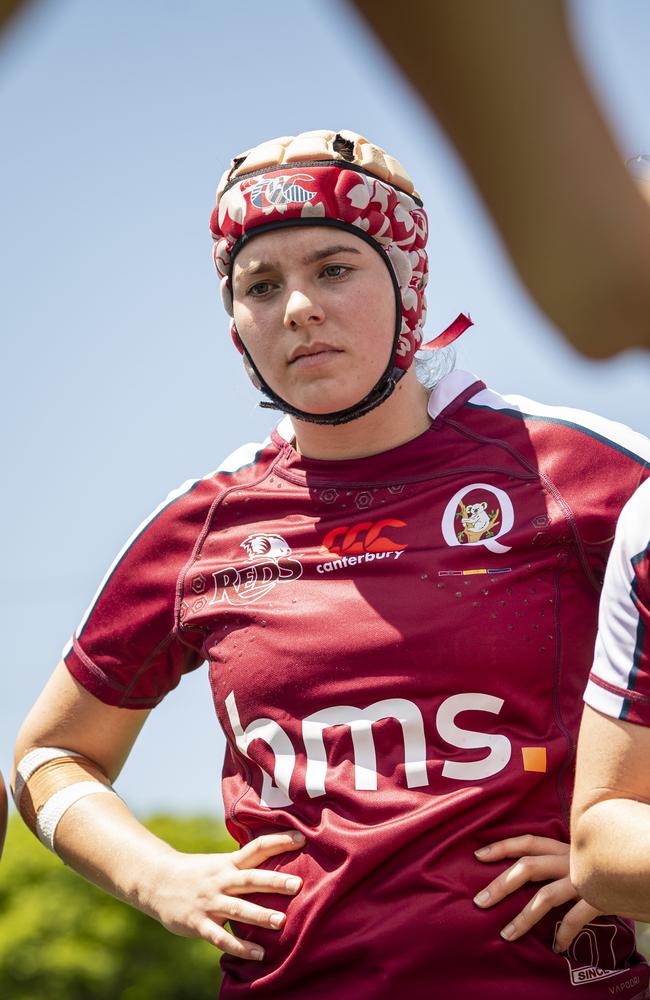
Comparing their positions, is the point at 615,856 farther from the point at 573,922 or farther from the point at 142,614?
the point at 142,614

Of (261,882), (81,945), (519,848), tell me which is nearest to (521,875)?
(519,848)

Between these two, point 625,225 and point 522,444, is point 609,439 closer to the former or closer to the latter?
point 522,444

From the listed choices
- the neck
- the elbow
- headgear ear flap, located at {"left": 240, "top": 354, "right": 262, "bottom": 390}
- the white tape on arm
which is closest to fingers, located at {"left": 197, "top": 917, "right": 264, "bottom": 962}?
the white tape on arm

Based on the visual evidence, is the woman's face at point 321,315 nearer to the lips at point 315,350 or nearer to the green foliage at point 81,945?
the lips at point 315,350

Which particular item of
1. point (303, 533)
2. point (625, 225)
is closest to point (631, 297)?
point (625, 225)

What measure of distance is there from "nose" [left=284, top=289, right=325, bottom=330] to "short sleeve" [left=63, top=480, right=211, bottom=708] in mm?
585

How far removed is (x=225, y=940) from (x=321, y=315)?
147cm

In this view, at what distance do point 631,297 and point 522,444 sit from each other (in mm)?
2209

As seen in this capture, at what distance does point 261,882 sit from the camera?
307cm

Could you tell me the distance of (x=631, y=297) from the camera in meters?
1.08

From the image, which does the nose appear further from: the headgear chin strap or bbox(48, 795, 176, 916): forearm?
bbox(48, 795, 176, 916): forearm

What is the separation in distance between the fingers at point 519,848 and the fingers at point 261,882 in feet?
1.40

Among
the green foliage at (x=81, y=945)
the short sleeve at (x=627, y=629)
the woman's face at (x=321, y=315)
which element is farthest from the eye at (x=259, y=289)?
the green foliage at (x=81, y=945)

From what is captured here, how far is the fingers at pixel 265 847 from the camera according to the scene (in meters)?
3.09
